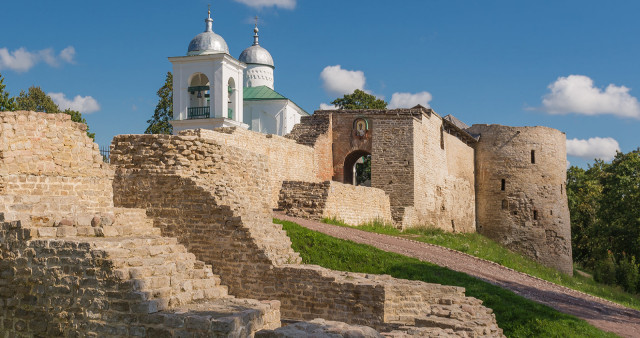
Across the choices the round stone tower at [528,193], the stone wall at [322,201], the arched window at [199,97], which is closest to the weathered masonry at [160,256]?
the stone wall at [322,201]

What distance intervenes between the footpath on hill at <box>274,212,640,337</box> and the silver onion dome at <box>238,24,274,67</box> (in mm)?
33250

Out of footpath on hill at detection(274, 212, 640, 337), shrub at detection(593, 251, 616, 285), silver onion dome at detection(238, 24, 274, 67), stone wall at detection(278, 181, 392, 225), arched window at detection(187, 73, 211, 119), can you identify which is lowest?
shrub at detection(593, 251, 616, 285)

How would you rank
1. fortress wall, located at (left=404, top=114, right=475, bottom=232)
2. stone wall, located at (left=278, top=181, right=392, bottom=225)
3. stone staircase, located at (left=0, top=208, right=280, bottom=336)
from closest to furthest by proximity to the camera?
stone staircase, located at (left=0, top=208, right=280, bottom=336) < stone wall, located at (left=278, top=181, right=392, bottom=225) < fortress wall, located at (left=404, top=114, right=475, bottom=232)

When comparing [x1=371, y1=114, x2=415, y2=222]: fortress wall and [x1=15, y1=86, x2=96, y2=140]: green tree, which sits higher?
[x1=15, y1=86, x2=96, y2=140]: green tree


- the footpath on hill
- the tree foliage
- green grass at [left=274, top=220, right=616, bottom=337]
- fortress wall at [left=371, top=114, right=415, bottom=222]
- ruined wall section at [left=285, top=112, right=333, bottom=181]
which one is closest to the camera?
green grass at [left=274, top=220, right=616, bottom=337]

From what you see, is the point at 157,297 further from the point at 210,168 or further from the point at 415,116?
the point at 415,116

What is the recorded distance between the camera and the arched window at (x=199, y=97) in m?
36.9

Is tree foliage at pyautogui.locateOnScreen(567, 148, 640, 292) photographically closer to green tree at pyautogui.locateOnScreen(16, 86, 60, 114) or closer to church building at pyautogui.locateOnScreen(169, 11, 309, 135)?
church building at pyautogui.locateOnScreen(169, 11, 309, 135)

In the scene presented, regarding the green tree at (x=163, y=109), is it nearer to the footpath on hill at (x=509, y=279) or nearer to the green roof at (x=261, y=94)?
the green roof at (x=261, y=94)

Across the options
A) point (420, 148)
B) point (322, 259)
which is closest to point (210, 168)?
point (322, 259)

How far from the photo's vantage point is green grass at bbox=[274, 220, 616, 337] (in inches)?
469

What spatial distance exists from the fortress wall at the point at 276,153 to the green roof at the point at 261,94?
65.2 ft

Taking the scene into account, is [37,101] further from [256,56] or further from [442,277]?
[442,277]

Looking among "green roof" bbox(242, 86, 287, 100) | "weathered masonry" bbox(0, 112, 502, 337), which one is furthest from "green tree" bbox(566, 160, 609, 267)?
"weathered masonry" bbox(0, 112, 502, 337)
